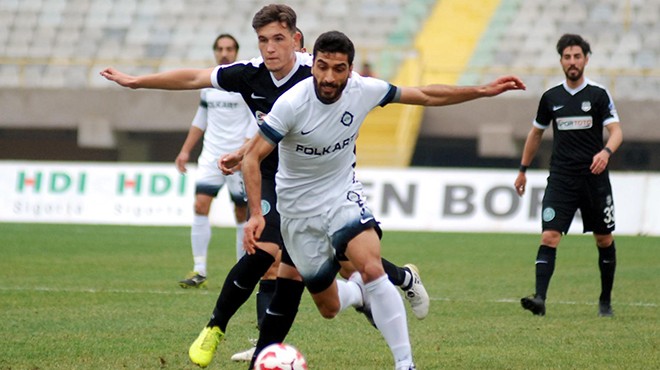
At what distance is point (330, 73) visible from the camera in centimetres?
617

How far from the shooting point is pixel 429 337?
26.9 feet

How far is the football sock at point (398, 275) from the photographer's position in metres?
7.41

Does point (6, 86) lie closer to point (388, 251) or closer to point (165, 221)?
point (165, 221)

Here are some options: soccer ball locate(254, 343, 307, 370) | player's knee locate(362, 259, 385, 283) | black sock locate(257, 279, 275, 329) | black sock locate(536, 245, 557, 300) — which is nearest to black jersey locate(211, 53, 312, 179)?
black sock locate(257, 279, 275, 329)

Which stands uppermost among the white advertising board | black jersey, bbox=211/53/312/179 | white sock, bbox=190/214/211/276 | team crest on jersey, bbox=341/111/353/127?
black jersey, bbox=211/53/312/179

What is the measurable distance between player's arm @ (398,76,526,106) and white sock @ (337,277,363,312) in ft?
3.59

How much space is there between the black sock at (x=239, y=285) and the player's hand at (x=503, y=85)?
1.61m

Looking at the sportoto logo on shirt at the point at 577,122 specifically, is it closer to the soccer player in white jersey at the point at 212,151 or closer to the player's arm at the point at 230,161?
the soccer player in white jersey at the point at 212,151

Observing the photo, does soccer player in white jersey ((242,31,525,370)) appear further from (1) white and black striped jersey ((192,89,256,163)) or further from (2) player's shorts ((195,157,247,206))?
(1) white and black striped jersey ((192,89,256,163))

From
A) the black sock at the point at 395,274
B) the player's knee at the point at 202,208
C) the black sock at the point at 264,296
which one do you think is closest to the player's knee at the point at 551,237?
the black sock at the point at 395,274

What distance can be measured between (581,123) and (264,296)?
3.44m

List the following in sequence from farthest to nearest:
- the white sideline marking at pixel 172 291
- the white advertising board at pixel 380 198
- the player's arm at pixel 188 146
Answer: the white advertising board at pixel 380 198
the player's arm at pixel 188 146
the white sideline marking at pixel 172 291

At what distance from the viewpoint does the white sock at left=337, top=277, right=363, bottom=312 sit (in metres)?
6.82

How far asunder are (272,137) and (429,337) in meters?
2.53
